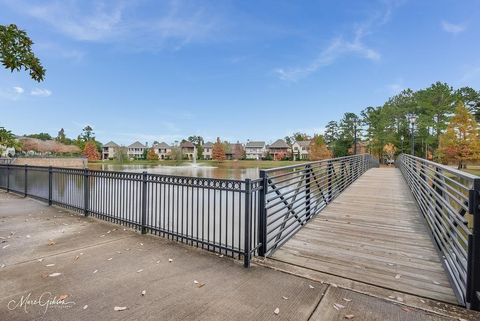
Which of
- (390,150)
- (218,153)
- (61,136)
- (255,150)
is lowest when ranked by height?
(218,153)

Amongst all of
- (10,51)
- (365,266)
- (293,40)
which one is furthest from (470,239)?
(293,40)

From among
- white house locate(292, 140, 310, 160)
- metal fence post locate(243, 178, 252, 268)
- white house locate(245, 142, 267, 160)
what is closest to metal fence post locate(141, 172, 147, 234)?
metal fence post locate(243, 178, 252, 268)

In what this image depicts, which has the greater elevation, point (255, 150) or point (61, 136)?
point (61, 136)

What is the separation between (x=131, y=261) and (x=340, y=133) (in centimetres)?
5898

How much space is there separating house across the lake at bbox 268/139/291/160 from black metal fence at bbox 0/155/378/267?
76556 mm

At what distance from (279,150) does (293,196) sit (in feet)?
286

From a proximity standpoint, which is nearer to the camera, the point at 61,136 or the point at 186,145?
the point at 61,136

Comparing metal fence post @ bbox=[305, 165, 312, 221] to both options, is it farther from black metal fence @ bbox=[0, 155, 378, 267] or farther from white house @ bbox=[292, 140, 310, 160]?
white house @ bbox=[292, 140, 310, 160]

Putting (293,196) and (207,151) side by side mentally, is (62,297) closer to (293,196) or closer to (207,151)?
(293,196)

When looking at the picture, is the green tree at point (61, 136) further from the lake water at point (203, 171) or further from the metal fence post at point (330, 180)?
the metal fence post at point (330, 180)

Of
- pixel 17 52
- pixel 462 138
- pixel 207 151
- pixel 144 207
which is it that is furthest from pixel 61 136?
pixel 462 138

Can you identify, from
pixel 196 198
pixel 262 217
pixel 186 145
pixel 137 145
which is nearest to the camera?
pixel 262 217

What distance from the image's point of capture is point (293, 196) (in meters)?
5.09

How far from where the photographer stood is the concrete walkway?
94.8 inches
